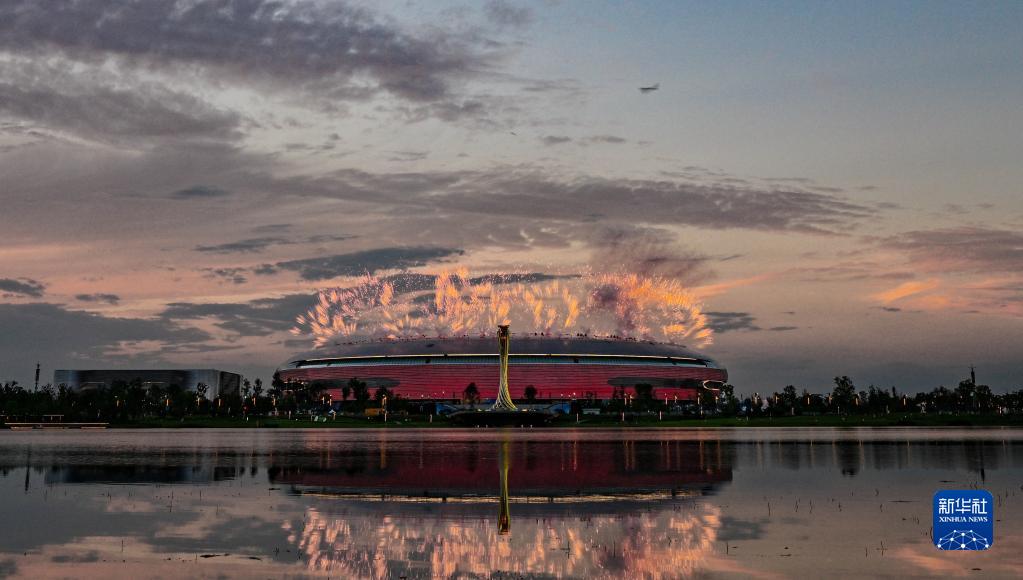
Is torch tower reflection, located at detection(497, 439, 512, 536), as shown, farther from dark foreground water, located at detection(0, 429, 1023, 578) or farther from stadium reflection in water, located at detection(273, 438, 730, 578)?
dark foreground water, located at detection(0, 429, 1023, 578)

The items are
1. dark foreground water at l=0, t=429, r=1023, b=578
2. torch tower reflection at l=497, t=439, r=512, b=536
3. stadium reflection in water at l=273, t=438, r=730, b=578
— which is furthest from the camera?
torch tower reflection at l=497, t=439, r=512, b=536

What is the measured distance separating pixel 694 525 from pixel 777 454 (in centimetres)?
4022

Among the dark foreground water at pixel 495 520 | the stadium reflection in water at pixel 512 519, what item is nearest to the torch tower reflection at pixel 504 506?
the stadium reflection in water at pixel 512 519

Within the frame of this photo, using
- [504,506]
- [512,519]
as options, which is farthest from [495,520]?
[504,506]

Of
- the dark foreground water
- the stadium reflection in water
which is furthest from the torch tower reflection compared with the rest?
the dark foreground water

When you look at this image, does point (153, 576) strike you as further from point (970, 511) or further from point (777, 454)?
point (777, 454)

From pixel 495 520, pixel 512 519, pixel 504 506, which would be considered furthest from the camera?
pixel 504 506

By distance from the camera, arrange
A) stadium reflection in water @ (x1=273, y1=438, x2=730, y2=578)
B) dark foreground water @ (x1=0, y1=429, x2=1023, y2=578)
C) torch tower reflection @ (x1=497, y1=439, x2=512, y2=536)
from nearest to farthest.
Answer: dark foreground water @ (x1=0, y1=429, x2=1023, y2=578)
stadium reflection in water @ (x1=273, y1=438, x2=730, y2=578)
torch tower reflection @ (x1=497, y1=439, x2=512, y2=536)

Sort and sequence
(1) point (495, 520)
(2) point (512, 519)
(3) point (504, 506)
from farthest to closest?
(3) point (504, 506) → (2) point (512, 519) → (1) point (495, 520)

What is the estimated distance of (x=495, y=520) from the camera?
92.0 feet

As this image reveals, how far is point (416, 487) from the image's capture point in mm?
38094

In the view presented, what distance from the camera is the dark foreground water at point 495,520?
69.2 feet

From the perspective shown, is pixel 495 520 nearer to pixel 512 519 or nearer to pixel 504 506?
pixel 512 519

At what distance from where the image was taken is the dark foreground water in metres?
21.1
